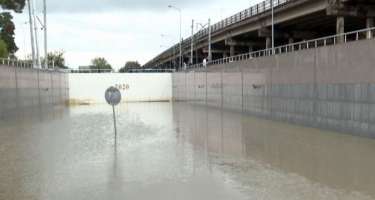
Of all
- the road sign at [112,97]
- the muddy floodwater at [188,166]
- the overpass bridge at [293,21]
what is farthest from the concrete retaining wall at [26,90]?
the overpass bridge at [293,21]

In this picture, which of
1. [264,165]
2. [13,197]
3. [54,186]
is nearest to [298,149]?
[264,165]

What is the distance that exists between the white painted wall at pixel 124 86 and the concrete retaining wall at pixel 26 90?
725 cm

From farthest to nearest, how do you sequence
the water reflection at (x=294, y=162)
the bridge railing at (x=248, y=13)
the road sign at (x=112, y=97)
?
the bridge railing at (x=248, y=13) < the road sign at (x=112, y=97) < the water reflection at (x=294, y=162)

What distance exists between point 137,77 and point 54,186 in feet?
193

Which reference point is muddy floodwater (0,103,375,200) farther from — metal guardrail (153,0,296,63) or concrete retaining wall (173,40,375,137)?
metal guardrail (153,0,296,63)

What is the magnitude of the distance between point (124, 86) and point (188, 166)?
56.3 metres

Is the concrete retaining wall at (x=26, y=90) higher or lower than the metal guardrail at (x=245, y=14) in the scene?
lower

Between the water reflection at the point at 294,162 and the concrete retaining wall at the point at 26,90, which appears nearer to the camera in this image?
the water reflection at the point at 294,162

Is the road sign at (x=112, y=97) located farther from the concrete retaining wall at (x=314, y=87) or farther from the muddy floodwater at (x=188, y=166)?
the concrete retaining wall at (x=314, y=87)

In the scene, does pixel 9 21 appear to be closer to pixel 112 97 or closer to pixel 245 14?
pixel 245 14

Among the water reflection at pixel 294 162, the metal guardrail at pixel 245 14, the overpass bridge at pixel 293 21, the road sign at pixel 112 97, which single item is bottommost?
the water reflection at pixel 294 162

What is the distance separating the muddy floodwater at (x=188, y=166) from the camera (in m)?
9.51

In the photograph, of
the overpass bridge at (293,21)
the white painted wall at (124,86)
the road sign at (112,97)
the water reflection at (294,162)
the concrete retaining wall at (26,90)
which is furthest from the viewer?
the white painted wall at (124,86)

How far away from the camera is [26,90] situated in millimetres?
39375
